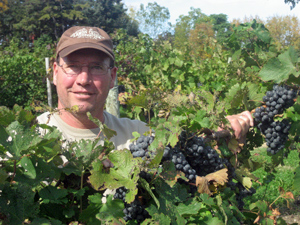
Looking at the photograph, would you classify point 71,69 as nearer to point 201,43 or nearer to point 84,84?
point 84,84

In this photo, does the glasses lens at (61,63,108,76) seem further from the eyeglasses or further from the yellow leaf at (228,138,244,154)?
the yellow leaf at (228,138,244,154)

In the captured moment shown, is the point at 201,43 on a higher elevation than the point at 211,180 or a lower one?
lower

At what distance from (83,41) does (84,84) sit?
11.8 inches

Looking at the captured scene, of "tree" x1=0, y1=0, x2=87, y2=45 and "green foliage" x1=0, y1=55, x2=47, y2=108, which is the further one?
"tree" x1=0, y1=0, x2=87, y2=45

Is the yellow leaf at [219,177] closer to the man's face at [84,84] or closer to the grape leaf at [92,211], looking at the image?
the grape leaf at [92,211]

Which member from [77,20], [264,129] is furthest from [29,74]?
[77,20]

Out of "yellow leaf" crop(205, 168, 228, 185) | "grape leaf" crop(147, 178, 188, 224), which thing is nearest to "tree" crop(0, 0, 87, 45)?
"yellow leaf" crop(205, 168, 228, 185)

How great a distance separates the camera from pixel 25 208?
79 centimetres

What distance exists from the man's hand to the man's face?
820 millimetres

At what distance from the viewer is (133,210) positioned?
1.02 m

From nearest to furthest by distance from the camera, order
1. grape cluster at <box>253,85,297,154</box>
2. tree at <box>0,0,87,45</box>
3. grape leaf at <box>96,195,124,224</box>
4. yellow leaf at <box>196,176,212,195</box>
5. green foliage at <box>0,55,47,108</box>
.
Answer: grape leaf at <box>96,195,124,224</box>
yellow leaf at <box>196,176,212,195</box>
grape cluster at <box>253,85,297,154</box>
green foliage at <box>0,55,47,108</box>
tree at <box>0,0,87,45</box>

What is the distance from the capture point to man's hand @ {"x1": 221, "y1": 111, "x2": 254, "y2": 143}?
1615mm

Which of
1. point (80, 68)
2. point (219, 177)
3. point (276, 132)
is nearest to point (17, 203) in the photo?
point (219, 177)

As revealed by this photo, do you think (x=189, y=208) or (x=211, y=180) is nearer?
(x=189, y=208)
